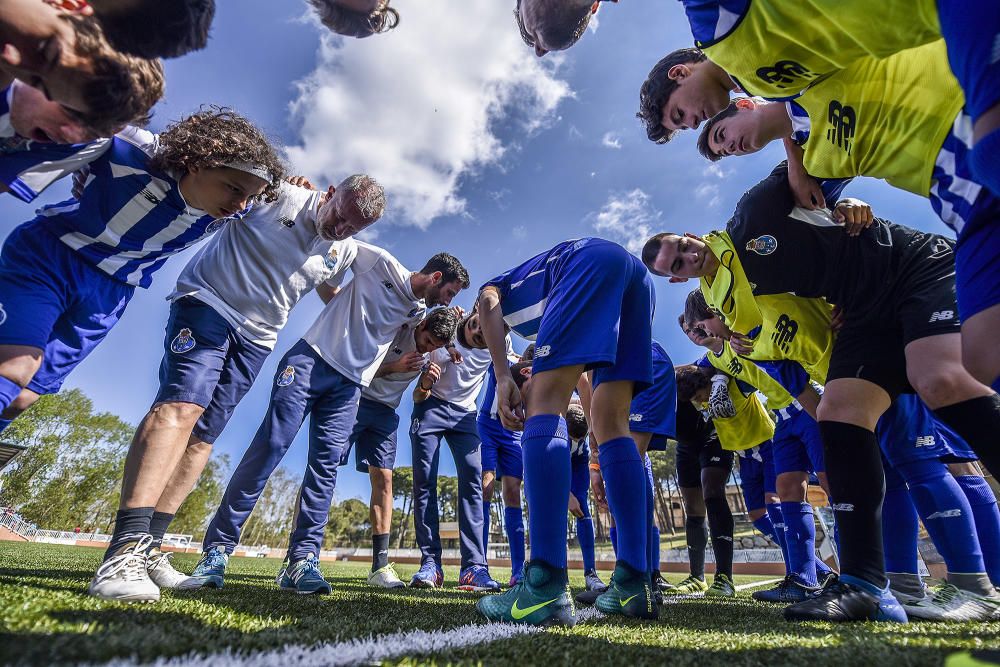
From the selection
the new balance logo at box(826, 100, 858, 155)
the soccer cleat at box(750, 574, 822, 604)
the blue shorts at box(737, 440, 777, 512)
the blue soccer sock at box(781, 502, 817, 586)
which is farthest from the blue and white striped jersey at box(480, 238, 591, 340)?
the blue shorts at box(737, 440, 777, 512)

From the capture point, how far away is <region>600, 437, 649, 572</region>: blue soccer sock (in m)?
2.09

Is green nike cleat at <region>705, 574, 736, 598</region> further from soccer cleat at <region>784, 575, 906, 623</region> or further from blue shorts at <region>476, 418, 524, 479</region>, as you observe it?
soccer cleat at <region>784, 575, 906, 623</region>

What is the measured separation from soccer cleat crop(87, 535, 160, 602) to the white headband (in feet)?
5.50

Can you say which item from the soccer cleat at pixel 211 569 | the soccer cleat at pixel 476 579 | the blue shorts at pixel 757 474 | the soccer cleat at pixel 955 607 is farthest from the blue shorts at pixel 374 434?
the blue shorts at pixel 757 474

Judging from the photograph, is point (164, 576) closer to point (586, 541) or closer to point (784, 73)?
point (784, 73)

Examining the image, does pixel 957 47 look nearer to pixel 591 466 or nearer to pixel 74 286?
pixel 74 286

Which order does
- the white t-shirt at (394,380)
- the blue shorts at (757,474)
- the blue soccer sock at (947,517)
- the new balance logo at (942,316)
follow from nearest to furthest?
the new balance logo at (942,316)
the blue soccer sock at (947,517)
the white t-shirt at (394,380)
the blue shorts at (757,474)

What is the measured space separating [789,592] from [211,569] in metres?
3.95

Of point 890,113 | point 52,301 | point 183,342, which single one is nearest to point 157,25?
point 52,301

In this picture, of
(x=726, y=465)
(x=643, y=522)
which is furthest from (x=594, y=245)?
(x=726, y=465)

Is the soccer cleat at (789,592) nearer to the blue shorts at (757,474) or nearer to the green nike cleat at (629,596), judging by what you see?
the blue shorts at (757,474)

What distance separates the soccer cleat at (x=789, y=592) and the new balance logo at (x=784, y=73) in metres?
3.46

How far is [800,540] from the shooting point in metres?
Answer: 3.94

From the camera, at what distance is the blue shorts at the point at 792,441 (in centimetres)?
406
